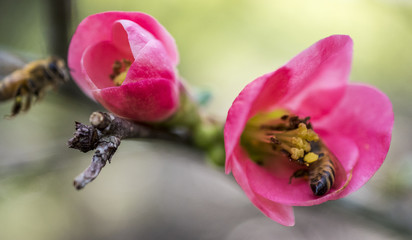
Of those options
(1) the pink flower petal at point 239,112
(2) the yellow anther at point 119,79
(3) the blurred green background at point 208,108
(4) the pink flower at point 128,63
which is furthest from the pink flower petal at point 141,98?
(3) the blurred green background at point 208,108

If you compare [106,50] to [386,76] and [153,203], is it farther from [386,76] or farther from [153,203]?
[386,76]

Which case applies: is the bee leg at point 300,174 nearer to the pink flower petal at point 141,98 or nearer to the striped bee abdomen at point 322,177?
the striped bee abdomen at point 322,177

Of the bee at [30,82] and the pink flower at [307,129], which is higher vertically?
the pink flower at [307,129]

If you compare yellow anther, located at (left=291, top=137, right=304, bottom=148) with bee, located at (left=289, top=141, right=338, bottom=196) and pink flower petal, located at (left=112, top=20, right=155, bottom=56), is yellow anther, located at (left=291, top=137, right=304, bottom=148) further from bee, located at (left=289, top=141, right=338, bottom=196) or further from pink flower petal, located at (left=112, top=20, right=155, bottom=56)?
pink flower petal, located at (left=112, top=20, right=155, bottom=56)

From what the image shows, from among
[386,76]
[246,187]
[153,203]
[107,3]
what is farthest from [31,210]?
[386,76]

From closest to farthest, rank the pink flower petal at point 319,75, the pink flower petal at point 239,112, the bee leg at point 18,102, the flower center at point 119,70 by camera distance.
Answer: the pink flower petal at point 239,112 → the pink flower petal at point 319,75 → the flower center at point 119,70 → the bee leg at point 18,102

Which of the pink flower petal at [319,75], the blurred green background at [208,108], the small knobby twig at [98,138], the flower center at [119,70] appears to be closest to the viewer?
the small knobby twig at [98,138]

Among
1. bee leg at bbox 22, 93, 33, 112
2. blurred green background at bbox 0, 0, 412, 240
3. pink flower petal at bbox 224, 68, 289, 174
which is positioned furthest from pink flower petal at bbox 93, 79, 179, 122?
blurred green background at bbox 0, 0, 412, 240

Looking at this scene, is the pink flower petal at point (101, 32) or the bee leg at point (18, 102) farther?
the bee leg at point (18, 102)
